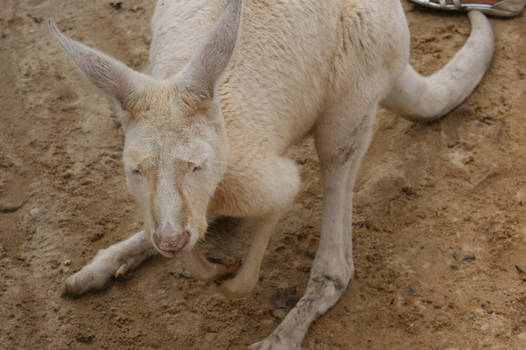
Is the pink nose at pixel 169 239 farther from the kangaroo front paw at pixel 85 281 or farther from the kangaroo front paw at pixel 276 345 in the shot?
the kangaroo front paw at pixel 85 281

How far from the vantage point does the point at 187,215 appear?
74.0 inches

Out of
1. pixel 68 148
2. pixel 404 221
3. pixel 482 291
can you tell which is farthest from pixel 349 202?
pixel 68 148

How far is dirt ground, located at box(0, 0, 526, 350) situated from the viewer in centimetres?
296

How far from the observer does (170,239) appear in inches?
71.6

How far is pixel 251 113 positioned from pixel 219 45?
23.0 inches

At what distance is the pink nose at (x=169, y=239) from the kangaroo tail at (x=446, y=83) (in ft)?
6.02

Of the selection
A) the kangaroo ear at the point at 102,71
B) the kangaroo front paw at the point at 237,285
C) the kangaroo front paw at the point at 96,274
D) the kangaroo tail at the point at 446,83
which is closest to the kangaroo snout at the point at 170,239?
the kangaroo ear at the point at 102,71

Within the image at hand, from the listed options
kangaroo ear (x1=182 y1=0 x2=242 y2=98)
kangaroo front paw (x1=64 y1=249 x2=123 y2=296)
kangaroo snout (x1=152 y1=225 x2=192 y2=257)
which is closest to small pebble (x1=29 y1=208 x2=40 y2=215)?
kangaroo front paw (x1=64 y1=249 x2=123 y2=296)

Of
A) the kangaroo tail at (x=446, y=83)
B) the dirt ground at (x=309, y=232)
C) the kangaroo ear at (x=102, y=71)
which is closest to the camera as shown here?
the kangaroo ear at (x=102, y=71)

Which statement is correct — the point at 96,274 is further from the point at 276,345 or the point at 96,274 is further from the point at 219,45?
the point at 219,45

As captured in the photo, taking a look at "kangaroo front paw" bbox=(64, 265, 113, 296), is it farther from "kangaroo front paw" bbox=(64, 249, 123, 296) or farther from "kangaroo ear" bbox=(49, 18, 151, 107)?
"kangaroo ear" bbox=(49, 18, 151, 107)

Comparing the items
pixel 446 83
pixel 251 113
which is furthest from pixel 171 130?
pixel 446 83

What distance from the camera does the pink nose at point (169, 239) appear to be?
182 cm

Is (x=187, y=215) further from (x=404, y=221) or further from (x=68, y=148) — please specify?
(x=68, y=148)
